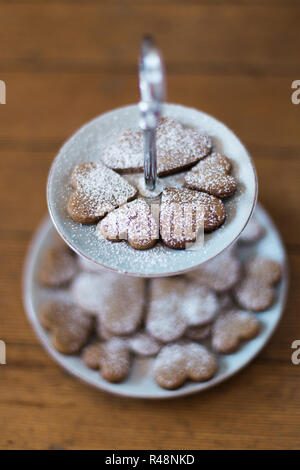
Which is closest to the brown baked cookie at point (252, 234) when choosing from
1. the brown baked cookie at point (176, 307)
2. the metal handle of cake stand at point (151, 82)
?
the brown baked cookie at point (176, 307)

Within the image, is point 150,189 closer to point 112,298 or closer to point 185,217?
point 185,217

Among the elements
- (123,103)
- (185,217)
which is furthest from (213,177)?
(123,103)

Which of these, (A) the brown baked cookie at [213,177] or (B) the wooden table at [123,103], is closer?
(A) the brown baked cookie at [213,177]

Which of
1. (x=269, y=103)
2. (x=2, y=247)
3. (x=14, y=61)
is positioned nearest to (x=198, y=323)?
(x=2, y=247)

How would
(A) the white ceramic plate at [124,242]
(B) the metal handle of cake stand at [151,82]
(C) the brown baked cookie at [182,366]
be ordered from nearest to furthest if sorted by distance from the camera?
(B) the metal handle of cake stand at [151,82], (A) the white ceramic plate at [124,242], (C) the brown baked cookie at [182,366]

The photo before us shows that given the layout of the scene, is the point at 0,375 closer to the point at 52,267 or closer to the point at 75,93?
the point at 52,267

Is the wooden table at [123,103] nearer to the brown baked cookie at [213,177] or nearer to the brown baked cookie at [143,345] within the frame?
the brown baked cookie at [143,345]

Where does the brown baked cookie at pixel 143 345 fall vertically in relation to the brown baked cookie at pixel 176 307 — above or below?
below

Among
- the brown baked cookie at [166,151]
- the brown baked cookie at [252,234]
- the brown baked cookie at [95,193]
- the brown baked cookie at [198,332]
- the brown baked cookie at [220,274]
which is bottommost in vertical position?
the brown baked cookie at [198,332]
